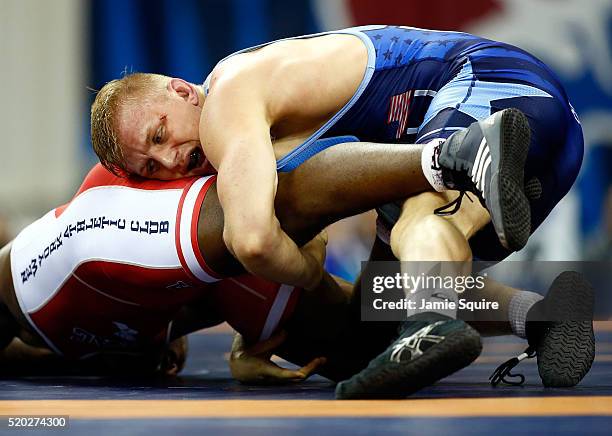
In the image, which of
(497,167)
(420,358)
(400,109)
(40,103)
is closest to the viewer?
(420,358)

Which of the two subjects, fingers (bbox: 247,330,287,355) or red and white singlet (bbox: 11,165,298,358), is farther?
fingers (bbox: 247,330,287,355)

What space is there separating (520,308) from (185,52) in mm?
4591

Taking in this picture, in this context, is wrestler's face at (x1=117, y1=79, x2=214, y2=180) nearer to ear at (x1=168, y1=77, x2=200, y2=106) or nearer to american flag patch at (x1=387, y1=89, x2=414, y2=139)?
ear at (x1=168, y1=77, x2=200, y2=106)

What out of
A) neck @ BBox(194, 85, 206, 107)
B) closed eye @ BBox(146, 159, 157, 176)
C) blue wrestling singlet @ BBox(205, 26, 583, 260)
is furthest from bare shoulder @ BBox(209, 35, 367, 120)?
closed eye @ BBox(146, 159, 157, 176)

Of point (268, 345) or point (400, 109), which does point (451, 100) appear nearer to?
point (400, 109)

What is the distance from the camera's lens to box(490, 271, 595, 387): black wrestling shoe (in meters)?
2.13

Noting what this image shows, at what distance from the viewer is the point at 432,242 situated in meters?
1.97

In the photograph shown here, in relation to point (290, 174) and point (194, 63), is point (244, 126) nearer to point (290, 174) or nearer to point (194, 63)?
point (290, 174)

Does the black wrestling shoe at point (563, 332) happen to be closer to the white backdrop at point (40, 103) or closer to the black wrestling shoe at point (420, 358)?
the black wrestling shoe at point (420, 358)

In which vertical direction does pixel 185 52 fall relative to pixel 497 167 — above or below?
below

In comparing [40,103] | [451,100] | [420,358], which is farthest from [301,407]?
[40,103]

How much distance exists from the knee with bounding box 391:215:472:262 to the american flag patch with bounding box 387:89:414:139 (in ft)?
1.47

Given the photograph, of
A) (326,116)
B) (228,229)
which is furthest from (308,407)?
(326,116)

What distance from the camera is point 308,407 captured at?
5.86 ft
